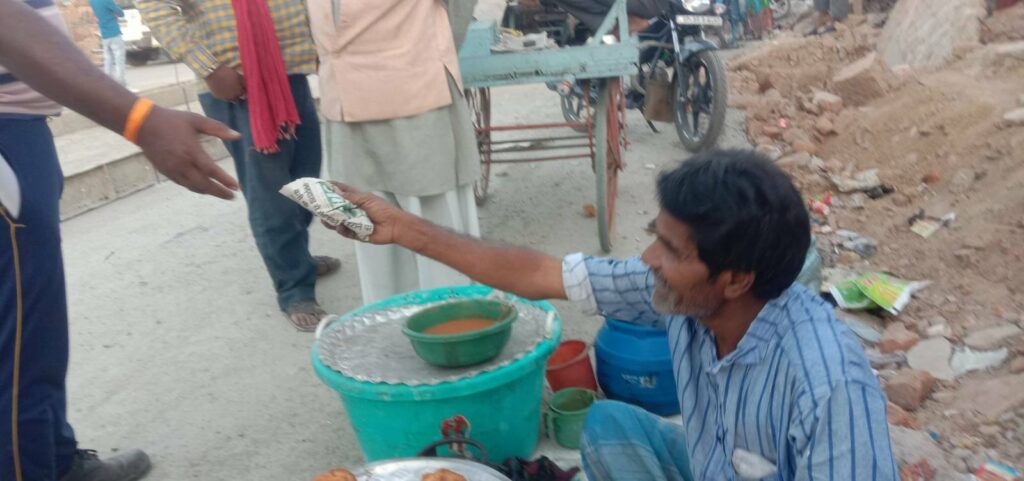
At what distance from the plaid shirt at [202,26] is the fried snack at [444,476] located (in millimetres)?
1961

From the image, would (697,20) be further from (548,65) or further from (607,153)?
(548,65)

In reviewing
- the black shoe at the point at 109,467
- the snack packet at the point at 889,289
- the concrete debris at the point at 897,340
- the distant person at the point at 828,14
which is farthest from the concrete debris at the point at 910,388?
the distant person at the point at 828,14

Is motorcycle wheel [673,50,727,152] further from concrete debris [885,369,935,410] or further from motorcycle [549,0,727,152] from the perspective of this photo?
concrete debris [885,369,935,410]

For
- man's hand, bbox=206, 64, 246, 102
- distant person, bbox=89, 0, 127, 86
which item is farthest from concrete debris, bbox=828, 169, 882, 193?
distant person, bbox=89, 0, 127, 86

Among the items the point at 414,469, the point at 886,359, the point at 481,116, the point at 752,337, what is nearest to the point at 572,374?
the point at 414,469

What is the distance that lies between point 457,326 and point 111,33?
8623 millimetres

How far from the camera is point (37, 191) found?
2.24m

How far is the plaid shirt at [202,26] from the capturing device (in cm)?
319

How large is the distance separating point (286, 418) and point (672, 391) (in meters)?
1.44

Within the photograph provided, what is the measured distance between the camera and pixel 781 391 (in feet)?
4.95

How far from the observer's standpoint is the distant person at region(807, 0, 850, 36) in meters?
10.2

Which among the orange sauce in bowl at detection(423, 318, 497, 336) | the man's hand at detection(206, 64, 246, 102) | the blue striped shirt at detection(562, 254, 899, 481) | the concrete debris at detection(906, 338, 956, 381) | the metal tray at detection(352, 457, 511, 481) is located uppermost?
the man's hand at detection(206, 64, 246, 102)

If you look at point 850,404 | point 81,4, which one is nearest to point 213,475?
point 850,404

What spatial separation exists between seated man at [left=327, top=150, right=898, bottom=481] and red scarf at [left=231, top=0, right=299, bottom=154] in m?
1.96
